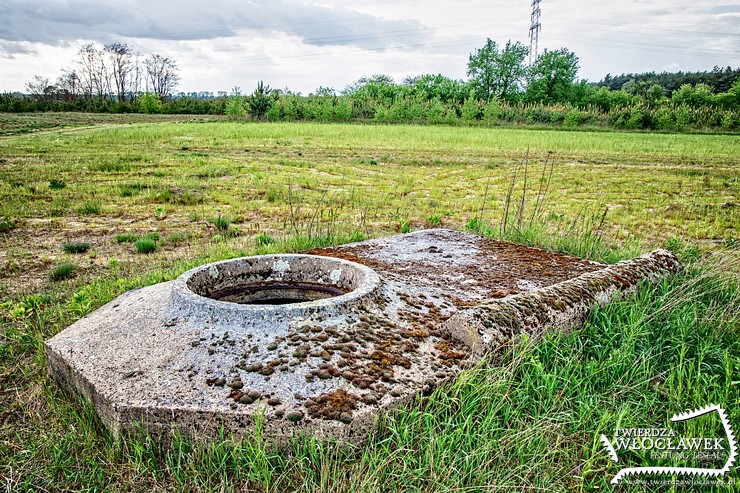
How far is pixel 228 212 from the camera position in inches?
302

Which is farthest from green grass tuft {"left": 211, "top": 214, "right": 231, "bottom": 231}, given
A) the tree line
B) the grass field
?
the tree line

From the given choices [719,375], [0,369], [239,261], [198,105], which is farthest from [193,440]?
[198,105]

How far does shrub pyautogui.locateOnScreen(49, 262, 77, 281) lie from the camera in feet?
15.6

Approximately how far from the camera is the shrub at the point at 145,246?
560cm

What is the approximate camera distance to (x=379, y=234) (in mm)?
6109

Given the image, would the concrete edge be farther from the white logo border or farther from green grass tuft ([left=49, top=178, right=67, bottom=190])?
green grass tuft ([left=49, top=178, right=67, bottom=190])

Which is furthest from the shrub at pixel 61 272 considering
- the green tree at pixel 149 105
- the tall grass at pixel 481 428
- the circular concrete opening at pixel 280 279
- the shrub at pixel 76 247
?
the green tree at pixel 149 105

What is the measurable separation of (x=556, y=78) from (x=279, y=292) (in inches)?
2059

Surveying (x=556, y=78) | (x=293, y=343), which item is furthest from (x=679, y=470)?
(x=556, y=78)

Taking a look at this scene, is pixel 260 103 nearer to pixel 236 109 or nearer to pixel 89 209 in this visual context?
pixel 236 109

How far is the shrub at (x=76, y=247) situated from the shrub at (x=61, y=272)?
785 mm

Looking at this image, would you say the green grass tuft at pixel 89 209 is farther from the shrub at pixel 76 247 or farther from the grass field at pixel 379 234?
the shrub at pixel 76 247

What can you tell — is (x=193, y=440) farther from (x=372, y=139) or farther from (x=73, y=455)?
(x=372, y=139)

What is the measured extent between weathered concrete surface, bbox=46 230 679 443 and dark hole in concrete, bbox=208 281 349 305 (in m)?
0.05
